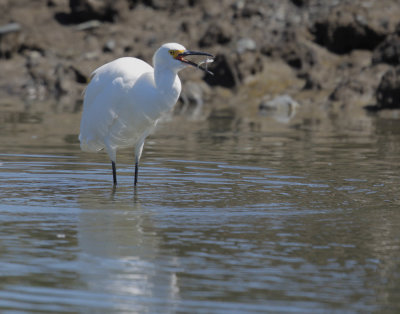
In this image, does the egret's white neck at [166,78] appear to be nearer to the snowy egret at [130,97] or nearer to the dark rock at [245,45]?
the snowy egret at [130,97]

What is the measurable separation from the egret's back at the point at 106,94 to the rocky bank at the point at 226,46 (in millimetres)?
12358

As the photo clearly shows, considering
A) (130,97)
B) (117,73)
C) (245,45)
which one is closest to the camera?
(130,97)

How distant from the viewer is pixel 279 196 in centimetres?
891

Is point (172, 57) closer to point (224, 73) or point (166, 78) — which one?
point (166, 78)

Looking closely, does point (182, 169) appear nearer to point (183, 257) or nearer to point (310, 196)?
point (310, 196)

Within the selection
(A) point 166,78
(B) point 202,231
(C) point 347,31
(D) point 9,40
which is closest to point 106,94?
(A) point 166,78

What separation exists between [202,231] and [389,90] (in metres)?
15.1

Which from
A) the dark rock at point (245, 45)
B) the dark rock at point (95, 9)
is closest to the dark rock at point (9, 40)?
the dark rock at point (95, 9)

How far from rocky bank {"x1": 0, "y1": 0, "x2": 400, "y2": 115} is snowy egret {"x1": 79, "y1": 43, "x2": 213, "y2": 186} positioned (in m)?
12.4

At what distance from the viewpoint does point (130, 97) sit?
9430 mm

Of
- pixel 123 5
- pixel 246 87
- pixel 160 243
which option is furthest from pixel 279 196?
pixel 123 5

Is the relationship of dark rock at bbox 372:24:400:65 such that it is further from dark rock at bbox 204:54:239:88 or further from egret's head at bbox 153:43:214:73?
egret's head at bbox 153:43:214:73

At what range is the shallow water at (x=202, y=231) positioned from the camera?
5.19 metres

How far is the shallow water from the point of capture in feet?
17.0
